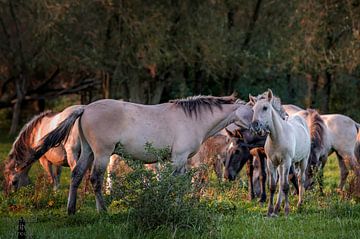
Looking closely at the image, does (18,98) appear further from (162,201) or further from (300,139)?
(162,201)

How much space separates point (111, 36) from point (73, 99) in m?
13.6

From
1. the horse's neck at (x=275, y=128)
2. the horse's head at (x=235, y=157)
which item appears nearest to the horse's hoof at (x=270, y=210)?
the horse's neck at (x=275, y=128)

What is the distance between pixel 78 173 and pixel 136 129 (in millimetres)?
1088

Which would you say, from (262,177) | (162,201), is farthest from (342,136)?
(162,201)

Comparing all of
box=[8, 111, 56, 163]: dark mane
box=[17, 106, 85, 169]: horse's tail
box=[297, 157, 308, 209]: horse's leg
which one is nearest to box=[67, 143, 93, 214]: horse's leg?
box=[17, 106, 85, 169]: horse's tail

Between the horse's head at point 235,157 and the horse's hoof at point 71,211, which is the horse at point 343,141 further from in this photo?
the horse's hoof at point 71,211

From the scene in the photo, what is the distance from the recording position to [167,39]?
28.1m

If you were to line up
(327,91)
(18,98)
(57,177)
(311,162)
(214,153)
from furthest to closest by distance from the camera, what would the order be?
(327,91)
(18,98)
(57,177)
(214,153)
(311,162)

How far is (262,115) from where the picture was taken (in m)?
10.7

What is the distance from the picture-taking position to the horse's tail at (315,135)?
13.8m

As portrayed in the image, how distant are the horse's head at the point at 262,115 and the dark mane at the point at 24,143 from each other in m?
4.79

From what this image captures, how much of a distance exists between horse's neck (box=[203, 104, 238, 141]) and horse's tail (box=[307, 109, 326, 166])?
8.57 feet

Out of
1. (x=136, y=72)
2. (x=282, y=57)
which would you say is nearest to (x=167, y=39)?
(x=136, y=72)

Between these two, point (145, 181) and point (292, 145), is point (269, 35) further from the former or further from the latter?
point (145, 181)
